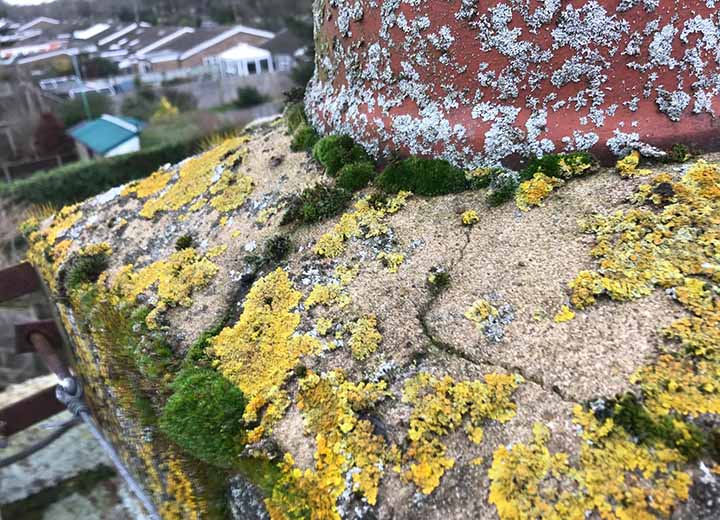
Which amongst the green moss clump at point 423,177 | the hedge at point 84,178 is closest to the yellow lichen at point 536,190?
the green moss clump at point 423,177

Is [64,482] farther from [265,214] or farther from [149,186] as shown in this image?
[265,214]

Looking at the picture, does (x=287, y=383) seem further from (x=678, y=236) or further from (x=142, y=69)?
(x=142, y=69)

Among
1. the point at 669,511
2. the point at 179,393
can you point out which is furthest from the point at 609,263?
the point at 179,393

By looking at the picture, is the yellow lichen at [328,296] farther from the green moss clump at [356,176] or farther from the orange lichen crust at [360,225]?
the green moss clump at [356,176]

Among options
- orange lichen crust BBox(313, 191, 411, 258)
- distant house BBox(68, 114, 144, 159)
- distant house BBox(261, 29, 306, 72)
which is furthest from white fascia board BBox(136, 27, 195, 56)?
orange lichen crust BBox(313, 191, 411, 258)

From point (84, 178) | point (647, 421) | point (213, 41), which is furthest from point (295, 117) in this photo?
point (213, 41)

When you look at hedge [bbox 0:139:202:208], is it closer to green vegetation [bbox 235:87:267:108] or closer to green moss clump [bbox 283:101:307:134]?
green vegetation [bbox 235:87:267:108]
